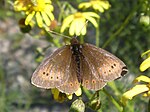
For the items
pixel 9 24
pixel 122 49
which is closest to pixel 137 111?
pixel 122 49

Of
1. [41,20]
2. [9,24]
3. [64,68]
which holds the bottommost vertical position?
[9,24]

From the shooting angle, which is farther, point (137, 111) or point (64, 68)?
point (137, 111)

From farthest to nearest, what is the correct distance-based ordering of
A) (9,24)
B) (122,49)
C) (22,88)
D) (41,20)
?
(9,24) < (22,88) < (122,49) < (41,20)

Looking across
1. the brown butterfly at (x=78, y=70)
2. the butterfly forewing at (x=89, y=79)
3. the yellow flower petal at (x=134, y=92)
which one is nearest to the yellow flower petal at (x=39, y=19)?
the brown butterfly at (x=78, y=70)

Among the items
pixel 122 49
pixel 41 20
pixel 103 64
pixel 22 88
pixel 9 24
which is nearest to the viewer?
pixel 103 64

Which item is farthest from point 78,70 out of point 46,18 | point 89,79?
point 46,18

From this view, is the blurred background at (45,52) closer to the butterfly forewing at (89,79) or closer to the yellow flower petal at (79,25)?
the yellow flower petal at (79,25)

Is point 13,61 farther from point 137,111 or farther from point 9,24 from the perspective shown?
point 137,111

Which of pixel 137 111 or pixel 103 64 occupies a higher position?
pixel 103 64
